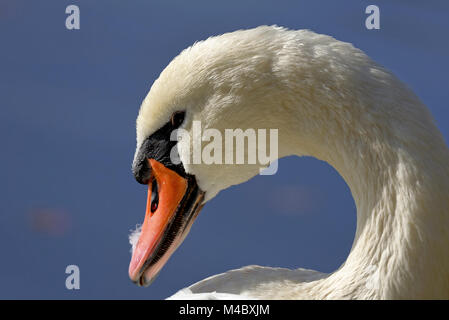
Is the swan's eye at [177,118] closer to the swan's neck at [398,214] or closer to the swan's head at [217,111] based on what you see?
the swan's head at [217,111]

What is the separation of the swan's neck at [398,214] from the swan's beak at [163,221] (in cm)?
46

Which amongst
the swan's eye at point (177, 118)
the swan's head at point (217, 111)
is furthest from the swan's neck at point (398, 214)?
the swan's eye at point (177, 118)

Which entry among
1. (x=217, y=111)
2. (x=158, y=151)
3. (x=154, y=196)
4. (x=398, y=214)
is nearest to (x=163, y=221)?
(x=154, y=196)

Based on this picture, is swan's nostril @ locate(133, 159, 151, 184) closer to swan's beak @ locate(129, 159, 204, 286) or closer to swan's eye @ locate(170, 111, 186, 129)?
swan's beak @ locate(129, 159, 204, 286)

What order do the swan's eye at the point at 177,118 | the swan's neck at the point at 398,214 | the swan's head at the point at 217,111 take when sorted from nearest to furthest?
1. the swan's neck at the point at 398,214
2. the swan's head at the point at 217,111
3. the swan's eye at the point at 177,118

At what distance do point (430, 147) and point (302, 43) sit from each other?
1.24ft

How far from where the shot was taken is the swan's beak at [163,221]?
65.4 inches

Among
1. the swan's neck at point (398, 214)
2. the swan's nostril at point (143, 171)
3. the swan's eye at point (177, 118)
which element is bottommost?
the swan's neck at point (398, 214)

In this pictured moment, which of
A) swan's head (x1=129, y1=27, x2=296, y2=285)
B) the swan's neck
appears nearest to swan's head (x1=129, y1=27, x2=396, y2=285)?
swan's head (x1=129, y1=27, x2=296, y2=285)

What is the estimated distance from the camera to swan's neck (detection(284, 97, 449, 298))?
1253mm

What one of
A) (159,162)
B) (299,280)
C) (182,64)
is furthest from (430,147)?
(159,162)

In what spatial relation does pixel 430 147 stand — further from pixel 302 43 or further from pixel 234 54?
pixel 234 54

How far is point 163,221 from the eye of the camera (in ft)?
5.53

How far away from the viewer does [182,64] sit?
153 centimetres
